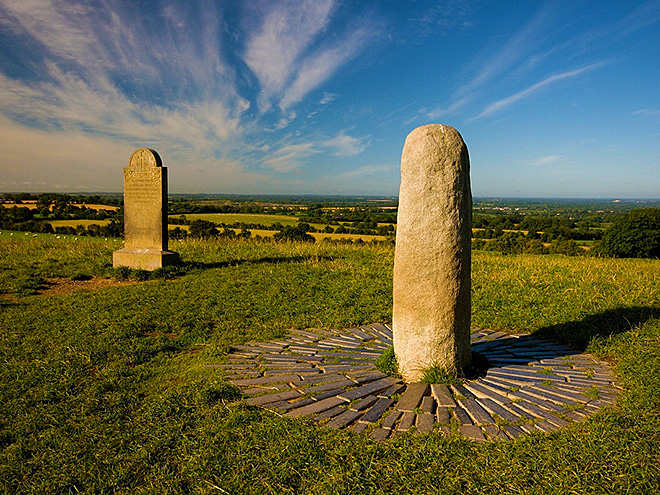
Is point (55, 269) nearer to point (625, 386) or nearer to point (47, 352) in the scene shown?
point (47, 352)

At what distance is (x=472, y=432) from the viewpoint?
126 inches

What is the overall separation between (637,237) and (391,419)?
21.9 m

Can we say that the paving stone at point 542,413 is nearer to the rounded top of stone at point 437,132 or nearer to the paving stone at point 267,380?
the paving stone at point 267,380

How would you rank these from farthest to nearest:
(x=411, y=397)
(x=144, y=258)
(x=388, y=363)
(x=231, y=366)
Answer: (x=144, y=258), (x=231, y=366), (x=388, y=363), (x=411, y=397)

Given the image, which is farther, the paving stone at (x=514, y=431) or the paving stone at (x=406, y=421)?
the paving stone at (x=406, y=421)

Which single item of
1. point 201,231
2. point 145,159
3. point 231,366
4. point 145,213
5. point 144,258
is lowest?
point 231,366

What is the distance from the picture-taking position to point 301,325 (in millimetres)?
6410

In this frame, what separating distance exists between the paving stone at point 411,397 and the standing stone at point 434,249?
20 centimetres

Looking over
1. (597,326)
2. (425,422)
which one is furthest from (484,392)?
(597,326)

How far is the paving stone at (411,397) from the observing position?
3631 millimetres

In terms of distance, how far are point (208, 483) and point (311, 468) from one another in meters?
0.68

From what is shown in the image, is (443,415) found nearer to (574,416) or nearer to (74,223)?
(574,416)

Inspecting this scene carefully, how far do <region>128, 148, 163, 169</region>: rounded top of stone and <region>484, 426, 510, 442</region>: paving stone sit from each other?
10130 mm

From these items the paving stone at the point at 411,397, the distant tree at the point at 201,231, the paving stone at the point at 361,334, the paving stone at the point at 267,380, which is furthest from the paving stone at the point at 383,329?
the distant tree at the point at 201,231
